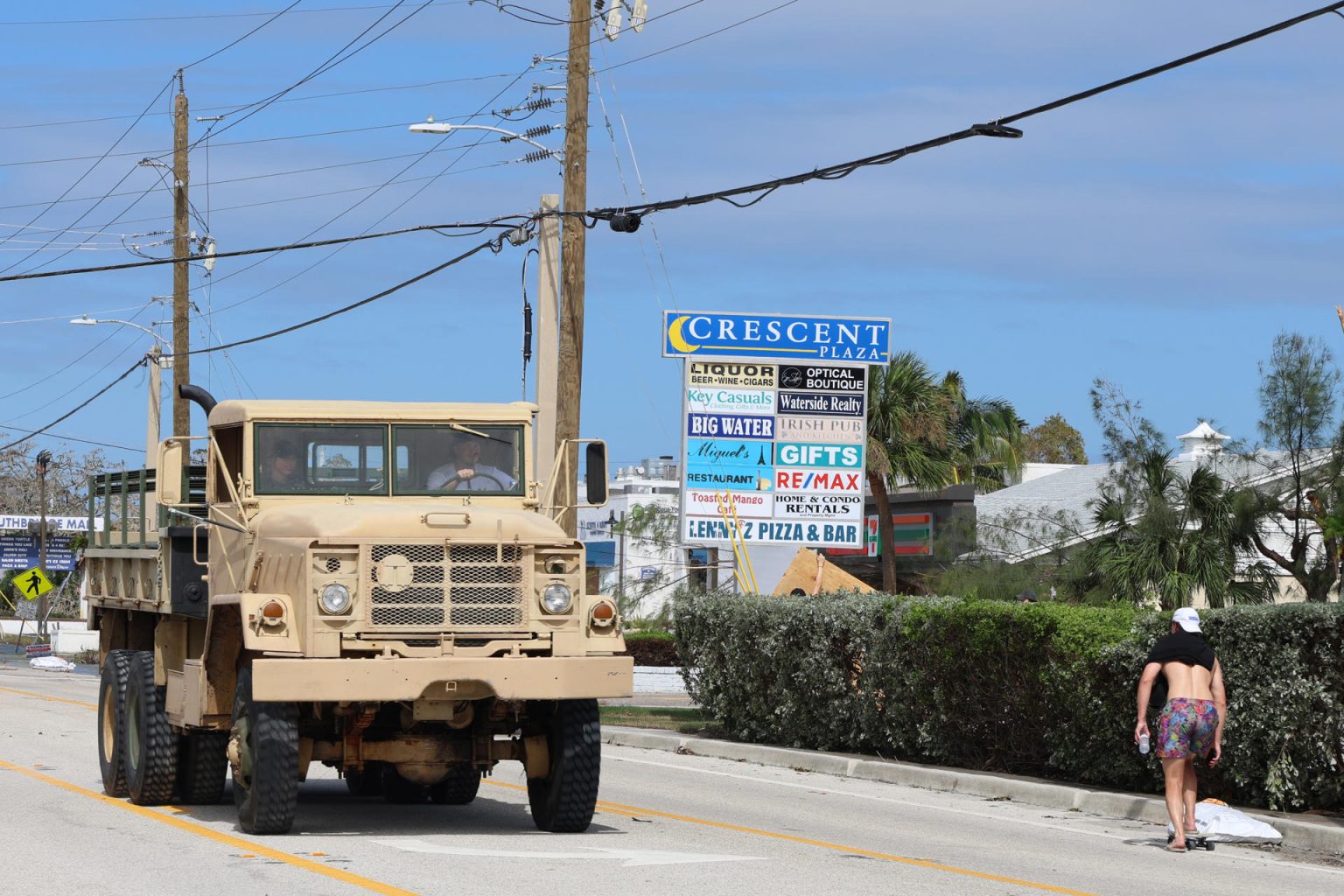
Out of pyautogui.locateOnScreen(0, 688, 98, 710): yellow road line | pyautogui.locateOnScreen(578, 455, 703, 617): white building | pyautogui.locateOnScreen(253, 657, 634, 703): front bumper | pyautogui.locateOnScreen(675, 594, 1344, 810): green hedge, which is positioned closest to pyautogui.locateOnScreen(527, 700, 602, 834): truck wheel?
pyautogui.locateOnScreen(253, 657, 634, 703): front bumper

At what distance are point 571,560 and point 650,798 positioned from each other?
4.12 metres

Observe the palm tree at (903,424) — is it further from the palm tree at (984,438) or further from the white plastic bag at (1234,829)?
the white plastic bag at (1234,829)

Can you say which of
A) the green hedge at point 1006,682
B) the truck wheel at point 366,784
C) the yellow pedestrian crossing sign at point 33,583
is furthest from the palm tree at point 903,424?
the yellow pedestrian crossing sign at point 33,583

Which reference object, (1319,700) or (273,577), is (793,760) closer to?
(1319,700)

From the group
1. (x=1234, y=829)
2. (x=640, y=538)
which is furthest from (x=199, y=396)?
(x=640, y=538)

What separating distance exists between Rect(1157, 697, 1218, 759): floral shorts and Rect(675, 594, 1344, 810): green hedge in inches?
43.1

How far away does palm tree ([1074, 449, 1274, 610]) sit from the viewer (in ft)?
74.6

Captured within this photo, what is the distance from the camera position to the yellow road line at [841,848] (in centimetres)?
1057

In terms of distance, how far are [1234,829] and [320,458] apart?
7118mm

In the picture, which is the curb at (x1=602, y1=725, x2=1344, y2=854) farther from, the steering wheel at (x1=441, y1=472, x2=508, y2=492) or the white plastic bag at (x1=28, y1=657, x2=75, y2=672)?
the white plastic bag at (x1=28, y1=657, x2=75, y2=672)

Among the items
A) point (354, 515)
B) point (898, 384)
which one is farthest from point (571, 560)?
point (898, 384)

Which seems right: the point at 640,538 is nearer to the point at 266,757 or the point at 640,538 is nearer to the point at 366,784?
the point at 366,784

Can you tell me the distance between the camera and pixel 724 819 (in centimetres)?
1384

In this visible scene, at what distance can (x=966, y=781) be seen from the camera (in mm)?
16578
